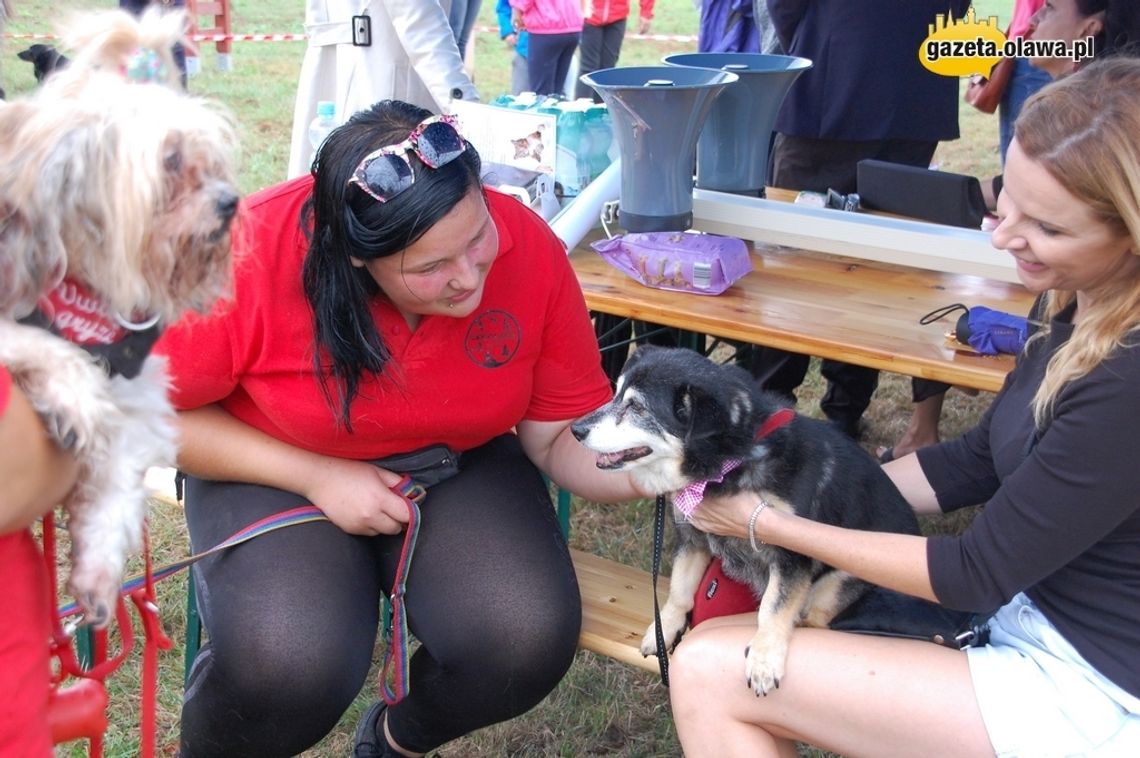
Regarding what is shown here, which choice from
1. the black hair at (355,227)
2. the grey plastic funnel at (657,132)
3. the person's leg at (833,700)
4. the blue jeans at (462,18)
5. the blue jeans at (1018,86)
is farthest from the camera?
the blue jeans at (462,18)

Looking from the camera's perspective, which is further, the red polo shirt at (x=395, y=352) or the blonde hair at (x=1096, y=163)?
the red polo shirt at (x=395, y=352)

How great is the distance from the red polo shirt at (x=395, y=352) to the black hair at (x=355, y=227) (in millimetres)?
39

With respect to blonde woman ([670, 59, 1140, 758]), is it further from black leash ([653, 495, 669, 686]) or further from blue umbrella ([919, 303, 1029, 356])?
blue umbrella ([919, 303, 1029, 356])

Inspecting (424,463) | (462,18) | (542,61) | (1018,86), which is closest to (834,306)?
(424,463)

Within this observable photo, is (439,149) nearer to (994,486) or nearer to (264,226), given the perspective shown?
(264,226)

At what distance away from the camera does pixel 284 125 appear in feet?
32.6

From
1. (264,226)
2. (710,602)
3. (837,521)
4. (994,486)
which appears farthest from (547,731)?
(264,226)

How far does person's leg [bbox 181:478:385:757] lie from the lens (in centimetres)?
224

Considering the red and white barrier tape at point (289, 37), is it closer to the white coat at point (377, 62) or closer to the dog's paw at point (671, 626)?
the white coat at point (377, 62)

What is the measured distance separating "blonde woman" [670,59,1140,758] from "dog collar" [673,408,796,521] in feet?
0.71

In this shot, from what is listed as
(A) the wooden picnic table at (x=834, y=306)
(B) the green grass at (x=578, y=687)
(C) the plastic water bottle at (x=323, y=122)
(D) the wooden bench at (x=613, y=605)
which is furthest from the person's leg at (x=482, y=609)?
(C) the plastic water bottle at (x=323, y=122)

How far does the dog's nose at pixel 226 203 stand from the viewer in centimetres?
150

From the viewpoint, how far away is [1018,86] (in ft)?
16.5

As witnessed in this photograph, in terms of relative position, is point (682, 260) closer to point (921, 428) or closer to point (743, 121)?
point (743, 121)
